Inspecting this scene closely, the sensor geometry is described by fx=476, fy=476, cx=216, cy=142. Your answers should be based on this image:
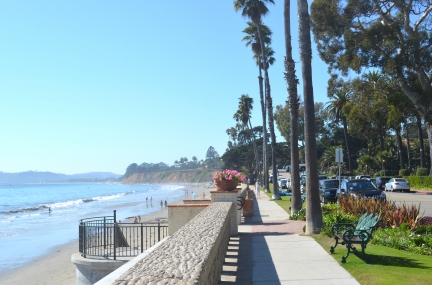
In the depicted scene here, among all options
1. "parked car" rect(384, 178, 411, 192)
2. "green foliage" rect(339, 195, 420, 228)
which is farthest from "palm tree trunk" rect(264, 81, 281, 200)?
"green foliage" rect(339, 195, 420, 228)

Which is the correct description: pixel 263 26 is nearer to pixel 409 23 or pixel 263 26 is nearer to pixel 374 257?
pixel 409 23

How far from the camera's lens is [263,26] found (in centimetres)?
4184

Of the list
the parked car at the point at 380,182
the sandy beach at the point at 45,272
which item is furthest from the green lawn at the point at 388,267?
the parked car at the point at 380,182

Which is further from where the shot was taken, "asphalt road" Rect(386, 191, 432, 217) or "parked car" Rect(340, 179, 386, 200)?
"parked car" Rect(340, 179, 386, 200)

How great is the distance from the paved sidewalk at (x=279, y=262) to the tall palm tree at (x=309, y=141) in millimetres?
685

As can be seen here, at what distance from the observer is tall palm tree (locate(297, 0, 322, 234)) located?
520 inches

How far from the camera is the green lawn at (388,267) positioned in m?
7.56

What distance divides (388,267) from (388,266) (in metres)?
0.09

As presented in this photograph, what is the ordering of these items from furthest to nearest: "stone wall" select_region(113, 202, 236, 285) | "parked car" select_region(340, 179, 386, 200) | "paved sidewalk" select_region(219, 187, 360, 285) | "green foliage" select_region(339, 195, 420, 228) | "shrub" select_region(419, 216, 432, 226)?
"parked car" select_region(340, 179, 386, 200) < "green foliage" select_region(339, 195, 420, 228) < "shrub" select_region(419, 216, 432, 226) < "paved sidewalk" select_region(219, 187, 360, 285) < "stone wall" select_region(113, 202, 236, 285)

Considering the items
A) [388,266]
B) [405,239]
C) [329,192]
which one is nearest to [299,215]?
[329,192]

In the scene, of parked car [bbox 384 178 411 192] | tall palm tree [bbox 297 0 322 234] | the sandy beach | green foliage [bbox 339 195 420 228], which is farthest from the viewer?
parked car [bbox 384 178 411 192]

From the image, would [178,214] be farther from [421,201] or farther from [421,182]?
[421,182]

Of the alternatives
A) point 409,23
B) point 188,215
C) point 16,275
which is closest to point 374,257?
point 188,215

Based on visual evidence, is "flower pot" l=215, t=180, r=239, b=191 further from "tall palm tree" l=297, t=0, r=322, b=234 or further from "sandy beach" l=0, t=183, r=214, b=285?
"sandy beach" l=0, t=183, r=214, b=285
